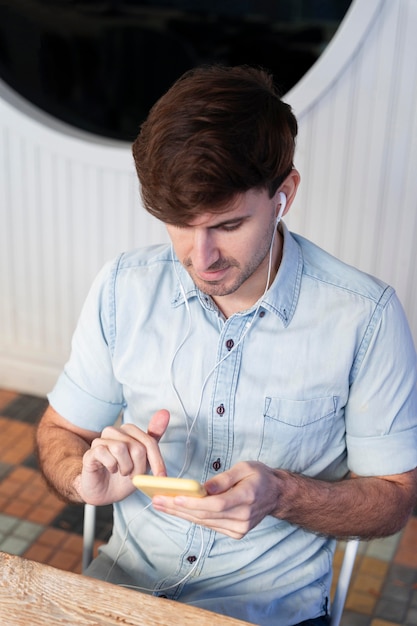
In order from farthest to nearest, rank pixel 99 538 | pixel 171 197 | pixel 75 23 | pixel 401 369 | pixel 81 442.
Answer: pixel 75 23
pixel 99 538
pixel 81 442
pixel 401 369
pixel 171 197

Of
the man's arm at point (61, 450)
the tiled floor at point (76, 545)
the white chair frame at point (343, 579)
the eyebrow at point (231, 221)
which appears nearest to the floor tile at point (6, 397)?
the tiled floor at point (76, 545)

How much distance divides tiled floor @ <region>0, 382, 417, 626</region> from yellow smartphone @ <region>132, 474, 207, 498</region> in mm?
1303

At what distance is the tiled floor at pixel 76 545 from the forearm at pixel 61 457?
1.00 m

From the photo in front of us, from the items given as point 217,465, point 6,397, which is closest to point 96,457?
point 217,465

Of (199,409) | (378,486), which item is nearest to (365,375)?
(378,486)

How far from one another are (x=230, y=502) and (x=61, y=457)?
417 mm

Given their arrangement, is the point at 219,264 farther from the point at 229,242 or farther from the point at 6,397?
the point at 6,397

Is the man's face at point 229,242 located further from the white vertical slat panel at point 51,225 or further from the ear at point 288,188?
the white vertical slat panel at point 51,225

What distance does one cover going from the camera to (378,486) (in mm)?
1387

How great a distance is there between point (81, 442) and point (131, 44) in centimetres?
295

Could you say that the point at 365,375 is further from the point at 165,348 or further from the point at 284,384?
the point at 165,348

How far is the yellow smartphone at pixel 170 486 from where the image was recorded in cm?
110

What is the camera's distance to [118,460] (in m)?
1.24

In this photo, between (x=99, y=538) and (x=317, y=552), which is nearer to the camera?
(x=317, y=552)
